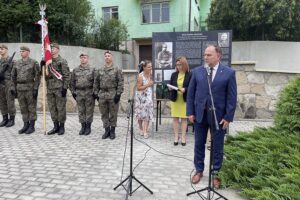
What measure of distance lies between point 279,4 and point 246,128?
1073 centimetres

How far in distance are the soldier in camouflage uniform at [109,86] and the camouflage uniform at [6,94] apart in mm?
2501

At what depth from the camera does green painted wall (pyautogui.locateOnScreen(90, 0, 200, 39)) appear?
23047 mm

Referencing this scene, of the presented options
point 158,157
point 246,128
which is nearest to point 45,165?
point 158,157

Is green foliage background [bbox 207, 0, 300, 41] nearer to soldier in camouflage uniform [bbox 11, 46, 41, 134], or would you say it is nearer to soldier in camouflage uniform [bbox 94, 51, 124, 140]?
soldier in camouflage uniform [bbox 94, 51, 124, 140]

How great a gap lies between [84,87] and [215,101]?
12.7ft

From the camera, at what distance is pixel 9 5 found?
497 inches

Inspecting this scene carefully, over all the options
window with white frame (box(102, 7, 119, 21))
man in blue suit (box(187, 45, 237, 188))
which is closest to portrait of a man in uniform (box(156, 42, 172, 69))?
man in blue suit (box(187, 45, 237, 188))

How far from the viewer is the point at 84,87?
24.7 ft

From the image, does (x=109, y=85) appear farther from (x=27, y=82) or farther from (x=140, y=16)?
(x=140, y=16)

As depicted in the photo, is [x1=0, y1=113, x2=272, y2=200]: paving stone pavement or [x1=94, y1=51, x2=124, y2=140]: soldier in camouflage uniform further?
[x1=94, y1=51, x2=124, y2=140]: soldier in camouflage uniform

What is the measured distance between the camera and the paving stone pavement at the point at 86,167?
4281 mm

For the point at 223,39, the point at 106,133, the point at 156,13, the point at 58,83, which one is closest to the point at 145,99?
the point at 106,133

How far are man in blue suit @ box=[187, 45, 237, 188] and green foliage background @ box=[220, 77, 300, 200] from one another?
38 cm

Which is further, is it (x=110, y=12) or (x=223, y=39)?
(x=110, y=12)
